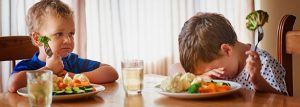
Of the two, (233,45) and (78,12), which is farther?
(78,12)

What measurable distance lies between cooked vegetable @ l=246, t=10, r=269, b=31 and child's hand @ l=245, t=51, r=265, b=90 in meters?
0.08

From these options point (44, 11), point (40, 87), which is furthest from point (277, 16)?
point (40, 87)

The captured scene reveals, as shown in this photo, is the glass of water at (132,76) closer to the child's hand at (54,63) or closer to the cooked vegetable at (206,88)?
the cooked vegetable at (206,88)

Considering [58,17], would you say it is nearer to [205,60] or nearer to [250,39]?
[205,60]

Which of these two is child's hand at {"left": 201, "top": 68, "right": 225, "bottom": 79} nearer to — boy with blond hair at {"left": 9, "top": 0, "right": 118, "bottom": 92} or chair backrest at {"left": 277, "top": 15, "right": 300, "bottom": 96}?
chair backrest at {"left": 277, "top": 15, "right": 300, "bottom": 96}

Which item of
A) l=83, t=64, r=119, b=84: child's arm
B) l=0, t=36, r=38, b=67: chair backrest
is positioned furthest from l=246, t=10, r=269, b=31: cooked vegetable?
l=0, t=36, r=38, b=67: chair backrest

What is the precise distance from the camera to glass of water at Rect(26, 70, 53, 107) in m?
0.99

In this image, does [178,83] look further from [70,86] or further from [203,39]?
[203,39]

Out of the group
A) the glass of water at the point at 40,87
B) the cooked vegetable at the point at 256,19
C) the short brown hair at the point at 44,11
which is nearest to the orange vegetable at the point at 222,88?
the cooked vegetable at the point at 256,19

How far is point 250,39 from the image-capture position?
12.0 ft

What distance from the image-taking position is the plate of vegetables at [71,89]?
1.12 meters

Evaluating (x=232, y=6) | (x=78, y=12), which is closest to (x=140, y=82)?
(x=78, y=12)

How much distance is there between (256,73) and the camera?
1.20 m

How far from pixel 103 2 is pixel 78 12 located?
0.73ft
